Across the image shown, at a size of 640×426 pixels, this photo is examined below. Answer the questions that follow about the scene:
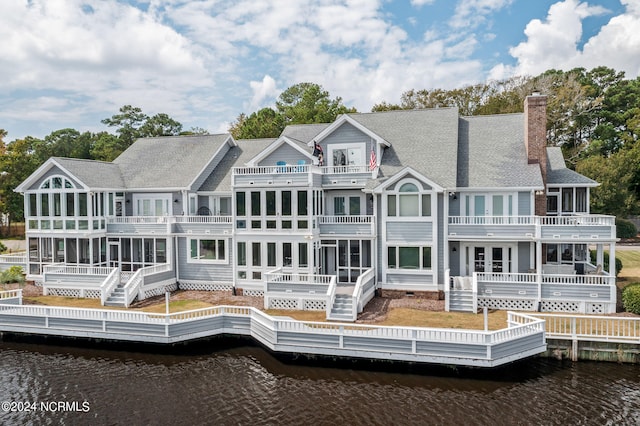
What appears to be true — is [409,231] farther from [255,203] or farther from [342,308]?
[255,203]

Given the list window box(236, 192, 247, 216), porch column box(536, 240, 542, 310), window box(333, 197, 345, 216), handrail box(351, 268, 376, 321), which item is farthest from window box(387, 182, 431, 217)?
window box(236, 192, 247, 216)

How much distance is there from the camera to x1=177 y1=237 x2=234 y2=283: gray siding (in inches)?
1041

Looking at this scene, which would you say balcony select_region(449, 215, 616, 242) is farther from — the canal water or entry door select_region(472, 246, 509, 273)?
the canal water

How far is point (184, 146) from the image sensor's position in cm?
3316

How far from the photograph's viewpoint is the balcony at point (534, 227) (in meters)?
21.2

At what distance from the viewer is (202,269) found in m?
27.0

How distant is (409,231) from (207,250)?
12121 mm

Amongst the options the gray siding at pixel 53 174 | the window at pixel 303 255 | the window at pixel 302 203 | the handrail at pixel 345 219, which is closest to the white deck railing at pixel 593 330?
the handrail at pixel 345 219

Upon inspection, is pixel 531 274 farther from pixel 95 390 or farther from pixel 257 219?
pixel 95 390

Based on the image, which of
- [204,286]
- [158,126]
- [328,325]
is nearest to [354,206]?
[328,325]

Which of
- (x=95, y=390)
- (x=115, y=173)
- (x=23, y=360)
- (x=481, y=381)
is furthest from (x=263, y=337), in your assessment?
(x=115, y=173)

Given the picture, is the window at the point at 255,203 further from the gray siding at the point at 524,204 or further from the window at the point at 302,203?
the gray siding at the point at 524,204

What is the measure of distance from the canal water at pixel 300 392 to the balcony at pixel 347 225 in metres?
8.56

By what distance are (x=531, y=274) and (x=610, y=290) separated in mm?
3289
